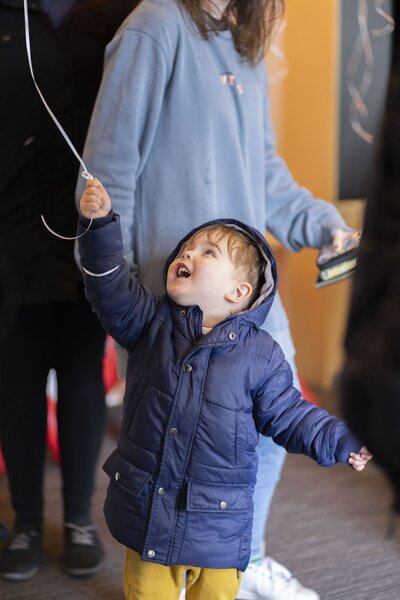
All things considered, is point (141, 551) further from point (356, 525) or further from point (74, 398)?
point (356, 525)

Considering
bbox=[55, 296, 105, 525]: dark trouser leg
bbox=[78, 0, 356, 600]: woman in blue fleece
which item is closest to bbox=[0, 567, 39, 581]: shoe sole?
bbox=[55, 296, 105, 525]: dark trouser leg

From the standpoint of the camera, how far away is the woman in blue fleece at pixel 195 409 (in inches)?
49.1

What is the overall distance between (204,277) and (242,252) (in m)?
0.08

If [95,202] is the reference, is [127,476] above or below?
below

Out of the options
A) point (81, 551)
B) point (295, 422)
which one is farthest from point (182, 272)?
point (81, 551)

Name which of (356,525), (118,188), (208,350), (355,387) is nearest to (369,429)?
(355,387)

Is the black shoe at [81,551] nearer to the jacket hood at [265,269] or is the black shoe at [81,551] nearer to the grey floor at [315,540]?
the grey floor at [315,540]

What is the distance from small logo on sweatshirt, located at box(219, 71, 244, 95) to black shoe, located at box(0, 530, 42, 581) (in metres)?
0.99

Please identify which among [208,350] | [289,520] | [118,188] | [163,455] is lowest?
[289,520]

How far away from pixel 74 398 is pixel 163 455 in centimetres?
52

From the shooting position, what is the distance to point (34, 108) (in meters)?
1.60

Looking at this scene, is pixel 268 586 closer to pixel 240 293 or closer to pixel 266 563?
pixel 266 563

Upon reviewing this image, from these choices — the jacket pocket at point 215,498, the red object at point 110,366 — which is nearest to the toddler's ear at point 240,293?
the jacket pocket at point 215,498

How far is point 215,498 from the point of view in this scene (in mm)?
1256
